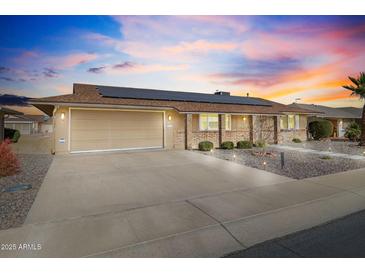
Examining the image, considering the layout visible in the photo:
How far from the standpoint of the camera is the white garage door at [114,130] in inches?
473

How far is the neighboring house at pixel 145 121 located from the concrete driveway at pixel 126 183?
2888 millimetres

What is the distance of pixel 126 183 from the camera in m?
6.38

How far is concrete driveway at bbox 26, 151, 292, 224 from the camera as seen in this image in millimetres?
4531

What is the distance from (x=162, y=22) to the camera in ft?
30.0

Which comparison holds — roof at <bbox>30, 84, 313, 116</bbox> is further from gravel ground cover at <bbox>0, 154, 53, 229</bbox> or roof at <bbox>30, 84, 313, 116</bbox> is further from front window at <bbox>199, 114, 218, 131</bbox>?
gravel ground cover at <bbox>0, 154, 53, 229</bbox>

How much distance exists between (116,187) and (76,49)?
435 inches

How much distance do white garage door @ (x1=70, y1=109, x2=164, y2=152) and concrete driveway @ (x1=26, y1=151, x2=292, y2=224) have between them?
104 inches

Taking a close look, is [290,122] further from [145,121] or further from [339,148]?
[145,121]

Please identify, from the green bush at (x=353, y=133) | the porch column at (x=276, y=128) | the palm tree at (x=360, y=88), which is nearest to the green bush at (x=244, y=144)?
the porch column at (x=276, y=128)

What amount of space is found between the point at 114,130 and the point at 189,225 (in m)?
10.5
